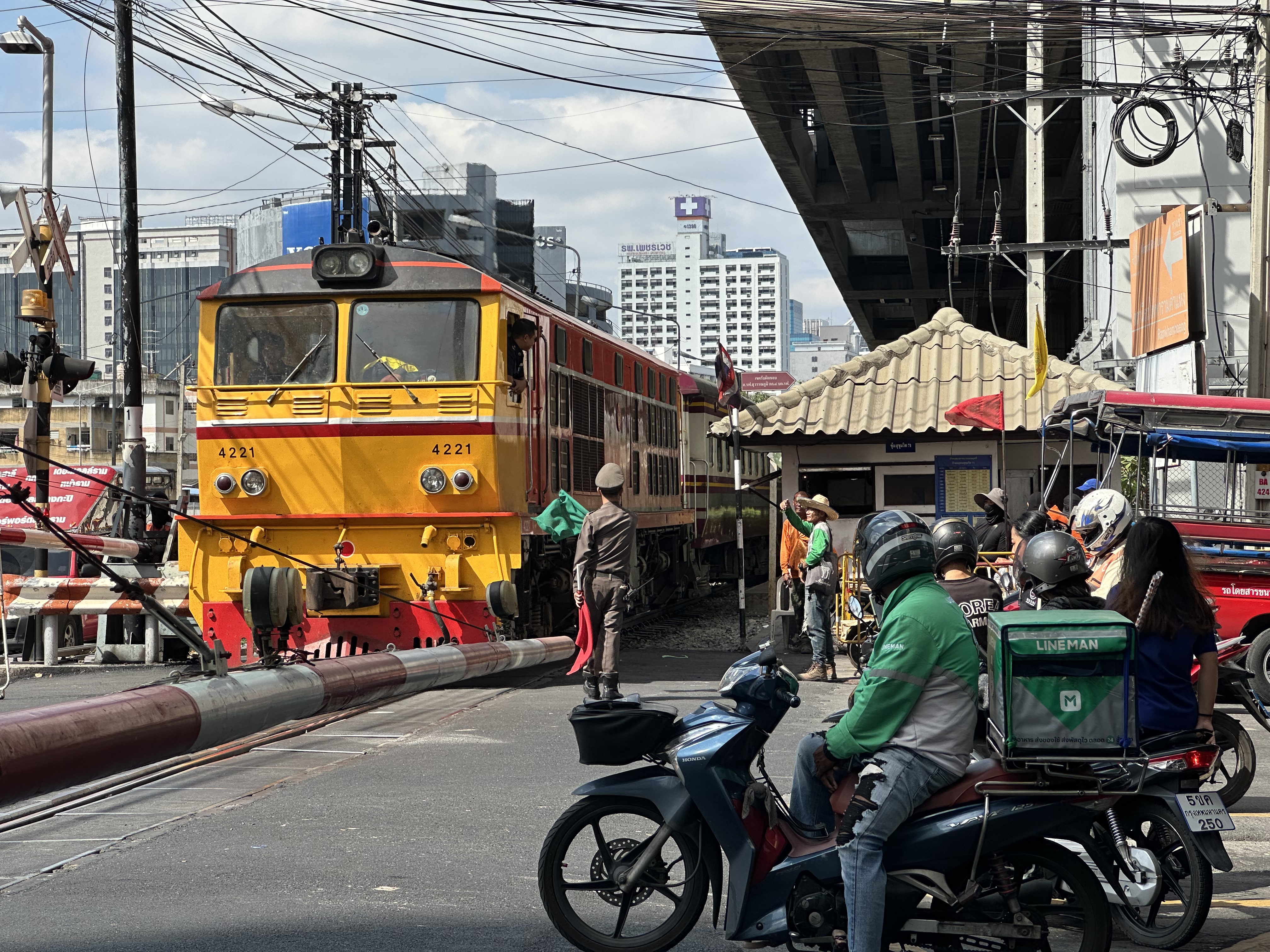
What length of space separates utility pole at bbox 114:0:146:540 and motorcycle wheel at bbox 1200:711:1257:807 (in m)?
13.8

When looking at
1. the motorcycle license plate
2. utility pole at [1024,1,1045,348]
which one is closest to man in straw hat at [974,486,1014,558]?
utility pole at [1024,1,1045,348]

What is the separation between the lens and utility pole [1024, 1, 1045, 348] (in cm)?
2198

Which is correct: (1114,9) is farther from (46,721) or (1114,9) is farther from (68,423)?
(68,423)

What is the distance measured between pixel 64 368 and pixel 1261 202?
42.2 ft

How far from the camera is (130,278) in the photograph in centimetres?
1836

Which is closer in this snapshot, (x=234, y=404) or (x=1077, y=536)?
(x=1077, y=536)

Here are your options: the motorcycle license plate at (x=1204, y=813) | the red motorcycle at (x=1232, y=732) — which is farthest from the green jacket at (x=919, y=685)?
the red motorcycle at (x=1232, y=732)

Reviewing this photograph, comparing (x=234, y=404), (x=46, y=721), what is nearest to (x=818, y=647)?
(x=234, y=404)

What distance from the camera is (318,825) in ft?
24.2

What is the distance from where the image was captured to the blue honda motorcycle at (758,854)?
190 inches

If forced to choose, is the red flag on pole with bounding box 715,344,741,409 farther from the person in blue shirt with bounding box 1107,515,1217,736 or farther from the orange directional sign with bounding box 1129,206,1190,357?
the person in blue shirt with bounding box 1107,515,1217,736

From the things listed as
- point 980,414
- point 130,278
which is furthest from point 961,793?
point 130,278

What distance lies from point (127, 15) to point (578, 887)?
16.6 meters

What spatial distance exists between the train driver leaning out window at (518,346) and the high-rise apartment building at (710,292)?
171 metres
